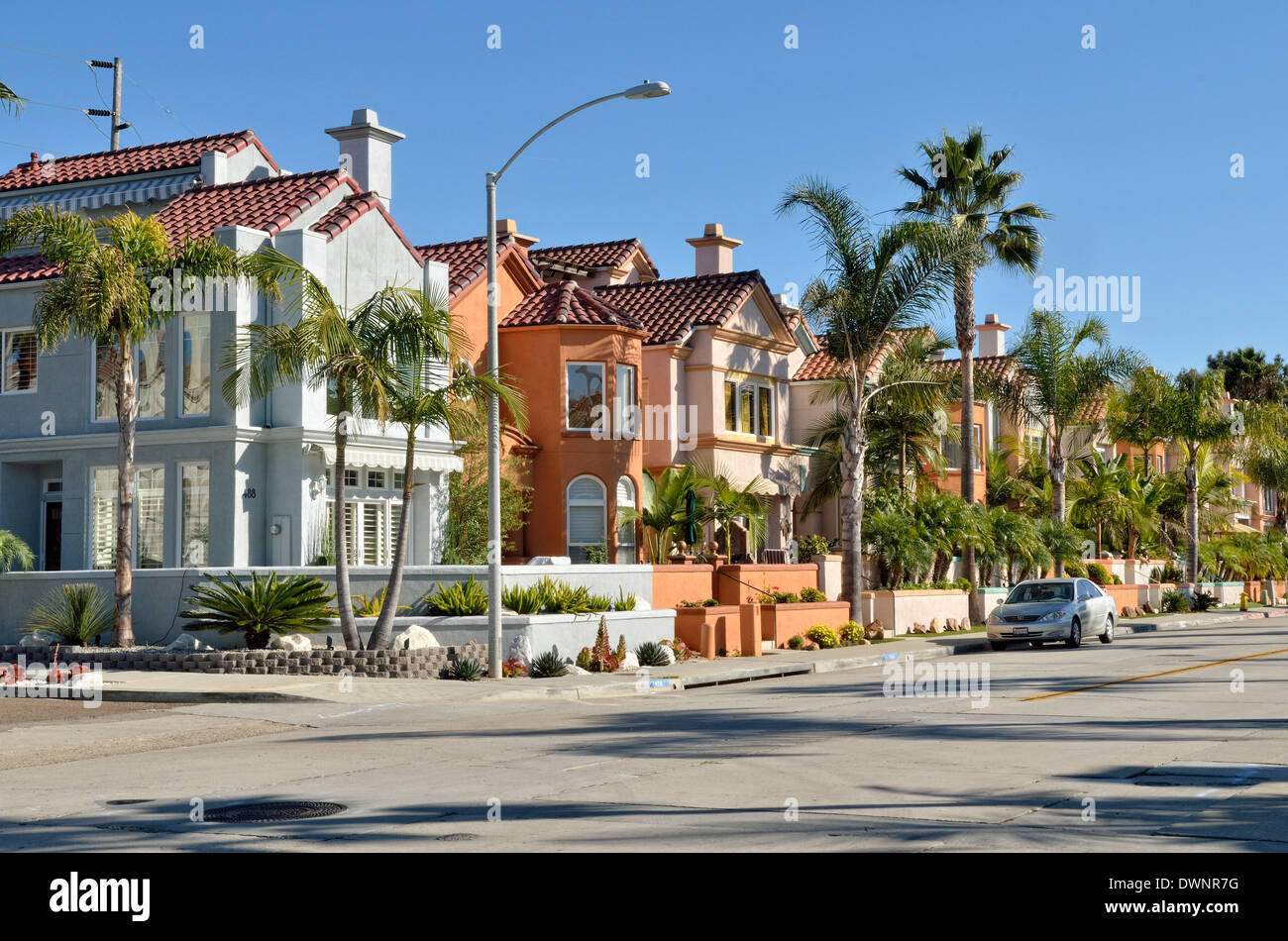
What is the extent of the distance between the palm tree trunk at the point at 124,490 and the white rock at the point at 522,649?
22.0 feet

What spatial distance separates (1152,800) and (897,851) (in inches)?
113

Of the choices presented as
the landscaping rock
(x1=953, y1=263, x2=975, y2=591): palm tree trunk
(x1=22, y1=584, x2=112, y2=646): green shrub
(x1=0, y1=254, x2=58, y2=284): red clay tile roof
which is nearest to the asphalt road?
the landscaping rock

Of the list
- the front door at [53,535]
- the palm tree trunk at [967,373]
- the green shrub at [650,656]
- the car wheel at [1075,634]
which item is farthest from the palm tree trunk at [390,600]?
the palm tree trunk at [967,373]

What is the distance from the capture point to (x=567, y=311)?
3356 cm

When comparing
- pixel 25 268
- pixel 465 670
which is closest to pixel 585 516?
pixel 465 670

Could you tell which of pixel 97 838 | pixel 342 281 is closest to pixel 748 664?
pixel 342 281

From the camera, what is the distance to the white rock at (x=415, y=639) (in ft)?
70.9

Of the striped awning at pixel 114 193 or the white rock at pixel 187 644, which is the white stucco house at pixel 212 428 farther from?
the white rock at pixel 187 644

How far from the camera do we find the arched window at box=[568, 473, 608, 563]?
33344 millimetres

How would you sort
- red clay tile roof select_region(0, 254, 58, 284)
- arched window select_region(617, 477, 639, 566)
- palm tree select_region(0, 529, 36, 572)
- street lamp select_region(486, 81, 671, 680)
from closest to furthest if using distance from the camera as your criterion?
street lamp select_region(486, 81, 671, 680) < palm tree select_region(0, 529, 36, 572) < red clay tile roof select_region(0, 254, 58, 284) < arched window select_region(617, 477, 639, 566)

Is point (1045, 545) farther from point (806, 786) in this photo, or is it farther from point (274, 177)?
point (806, 786)

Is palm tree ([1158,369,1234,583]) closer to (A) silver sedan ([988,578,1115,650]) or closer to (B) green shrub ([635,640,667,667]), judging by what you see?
(A) silver sedan ([988,578,1115,650])

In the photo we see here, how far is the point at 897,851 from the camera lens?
7.88 meters

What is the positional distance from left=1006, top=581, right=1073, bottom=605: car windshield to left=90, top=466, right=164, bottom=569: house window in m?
18.2
